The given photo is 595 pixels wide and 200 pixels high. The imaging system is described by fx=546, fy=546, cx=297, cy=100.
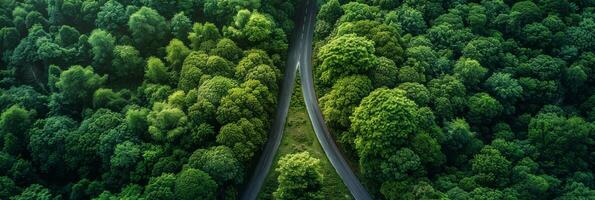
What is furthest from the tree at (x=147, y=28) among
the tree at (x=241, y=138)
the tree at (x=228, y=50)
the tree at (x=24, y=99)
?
the tree at (x=241, y=138)

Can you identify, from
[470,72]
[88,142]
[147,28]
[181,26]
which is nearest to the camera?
[88,142]

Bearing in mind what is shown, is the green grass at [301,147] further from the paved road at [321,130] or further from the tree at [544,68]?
the tree at [544,68]

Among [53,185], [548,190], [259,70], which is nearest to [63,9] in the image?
[53,185]

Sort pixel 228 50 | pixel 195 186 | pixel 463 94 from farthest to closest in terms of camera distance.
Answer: pixel 228 50
pixel 463 94
pixel 195 186

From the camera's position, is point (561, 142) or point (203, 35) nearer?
point (561, 142)

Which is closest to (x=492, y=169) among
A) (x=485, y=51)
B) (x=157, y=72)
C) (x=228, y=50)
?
(x=485, y=51)

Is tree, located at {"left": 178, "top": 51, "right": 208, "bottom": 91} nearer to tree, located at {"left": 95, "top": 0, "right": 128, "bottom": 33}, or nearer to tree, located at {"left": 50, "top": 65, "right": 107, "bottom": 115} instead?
tree, located at {"left": 50, "top": 65, "right": 107, "bottom": 115}

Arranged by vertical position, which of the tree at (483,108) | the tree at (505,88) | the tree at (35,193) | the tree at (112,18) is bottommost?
the tree at (35,193)

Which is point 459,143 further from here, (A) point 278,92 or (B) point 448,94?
(A) point 278,92
